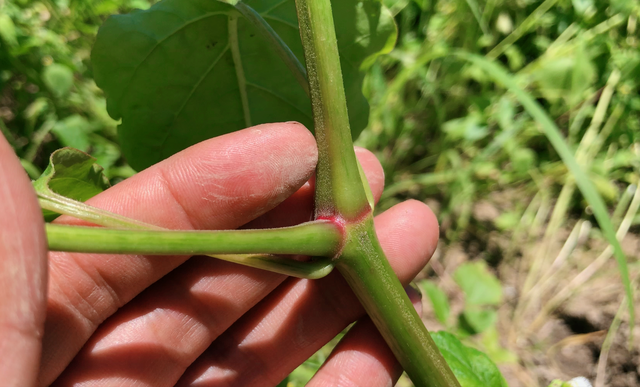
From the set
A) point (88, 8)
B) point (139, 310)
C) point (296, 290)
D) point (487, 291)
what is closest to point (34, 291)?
point (139, 310)

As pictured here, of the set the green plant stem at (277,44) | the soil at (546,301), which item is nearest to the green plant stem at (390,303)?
the green plant stem at (277,44)

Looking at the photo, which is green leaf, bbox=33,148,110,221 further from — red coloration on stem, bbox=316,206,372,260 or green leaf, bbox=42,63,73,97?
green leaf, bbox=42,63,73,97

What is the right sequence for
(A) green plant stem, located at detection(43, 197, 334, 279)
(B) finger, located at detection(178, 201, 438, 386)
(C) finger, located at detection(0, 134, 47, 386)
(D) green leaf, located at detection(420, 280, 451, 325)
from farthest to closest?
(D) green leaf, located at detection(420, 280, 451, 325) → (B) finger, located at detection(178, 201, 438, 386) → (A) green plant stem, located at detection(43, 197, 334, 279) → (C) finger, located at detection(0, 134, 47, 386)

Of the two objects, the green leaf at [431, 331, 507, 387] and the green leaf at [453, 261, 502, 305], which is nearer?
the green leaf at [431, 331, 507, 387]

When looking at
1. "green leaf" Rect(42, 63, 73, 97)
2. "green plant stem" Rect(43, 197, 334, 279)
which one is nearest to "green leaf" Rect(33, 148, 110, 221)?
"green plant stem" Rect(43, 197, 334, 279)

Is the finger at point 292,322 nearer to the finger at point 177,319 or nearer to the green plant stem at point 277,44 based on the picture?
the finger at point 177,319
